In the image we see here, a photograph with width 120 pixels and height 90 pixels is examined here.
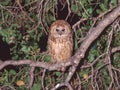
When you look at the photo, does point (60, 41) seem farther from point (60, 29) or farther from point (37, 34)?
point (37, 34)

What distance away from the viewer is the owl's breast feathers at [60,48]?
3.60 metres

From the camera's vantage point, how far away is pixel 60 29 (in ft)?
12.0

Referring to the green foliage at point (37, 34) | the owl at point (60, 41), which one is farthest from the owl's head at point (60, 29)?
the green foliage at point (37, 34)

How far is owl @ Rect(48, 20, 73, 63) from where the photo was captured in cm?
357

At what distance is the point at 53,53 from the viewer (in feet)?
11.8

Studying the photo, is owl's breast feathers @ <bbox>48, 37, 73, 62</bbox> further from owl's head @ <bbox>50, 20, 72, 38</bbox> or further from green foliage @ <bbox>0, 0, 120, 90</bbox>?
green foliage @ <bbox>0, 0, 120, 90</bbox>

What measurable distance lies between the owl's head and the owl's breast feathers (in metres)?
0.04

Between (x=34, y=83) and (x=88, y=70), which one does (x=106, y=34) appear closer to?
(x=88, y=70)

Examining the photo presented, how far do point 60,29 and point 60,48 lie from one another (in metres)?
0.17

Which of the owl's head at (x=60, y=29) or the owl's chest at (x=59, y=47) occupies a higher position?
the owl's head at (x=60, y=29)

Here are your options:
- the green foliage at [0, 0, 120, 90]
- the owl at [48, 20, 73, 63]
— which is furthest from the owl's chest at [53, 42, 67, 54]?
the green foliage at [0, 0, 120, 90]

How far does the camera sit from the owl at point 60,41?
357 cm

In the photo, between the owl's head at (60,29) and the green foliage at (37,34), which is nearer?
the green foliage at (37,34)

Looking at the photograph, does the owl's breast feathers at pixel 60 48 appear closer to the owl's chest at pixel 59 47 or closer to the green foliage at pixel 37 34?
the owl's chest at pixel 59 47
